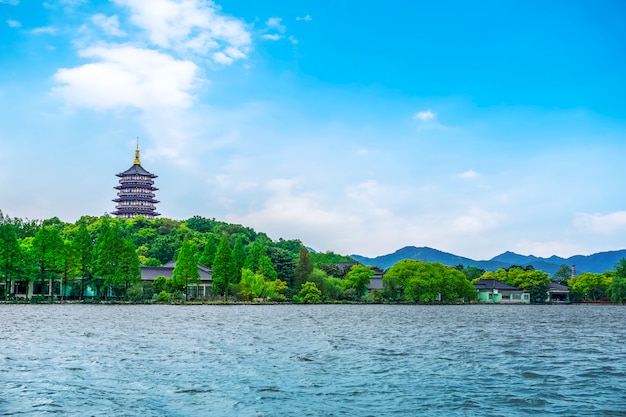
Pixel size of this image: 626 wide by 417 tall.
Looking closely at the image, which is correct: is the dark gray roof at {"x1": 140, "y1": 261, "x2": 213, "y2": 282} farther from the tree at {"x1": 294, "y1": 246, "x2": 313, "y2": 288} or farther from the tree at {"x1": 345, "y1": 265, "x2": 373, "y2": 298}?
the tree at {"x1": 345, "y1": 265, "x2": 373, "y2": 298}

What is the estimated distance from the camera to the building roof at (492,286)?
109312 millimetres

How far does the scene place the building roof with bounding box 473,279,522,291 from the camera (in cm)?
10931

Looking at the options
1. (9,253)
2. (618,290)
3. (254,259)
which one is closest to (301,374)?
(9,253)

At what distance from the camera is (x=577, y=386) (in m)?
16.6

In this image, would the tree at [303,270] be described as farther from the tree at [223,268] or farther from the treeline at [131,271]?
the tree at [223,268]

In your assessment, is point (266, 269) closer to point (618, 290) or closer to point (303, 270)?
point (303, 270)

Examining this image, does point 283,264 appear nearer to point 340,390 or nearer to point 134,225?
point 134,225

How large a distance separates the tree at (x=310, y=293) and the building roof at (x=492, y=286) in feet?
131

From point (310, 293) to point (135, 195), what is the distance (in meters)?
82.9

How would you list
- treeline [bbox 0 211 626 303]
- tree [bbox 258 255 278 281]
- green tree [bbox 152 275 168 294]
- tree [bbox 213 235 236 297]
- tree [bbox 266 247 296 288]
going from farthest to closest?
tree [bbox 266 247 296 288] < tree [bbox 258 255 278 281] < green tree [bbox 152 275 168 294] < tree [bbox 213 235 236 297] < treeline [bbox 0 211 626 303]

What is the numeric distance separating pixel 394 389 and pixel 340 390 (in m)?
1.45

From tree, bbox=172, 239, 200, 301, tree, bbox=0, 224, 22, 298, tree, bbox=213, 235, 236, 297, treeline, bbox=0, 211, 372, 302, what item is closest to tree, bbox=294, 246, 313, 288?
treeline, bbox=0, 211, 372, 302

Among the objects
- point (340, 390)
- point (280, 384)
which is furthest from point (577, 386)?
point (280, 384)

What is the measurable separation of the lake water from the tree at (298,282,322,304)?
5029 cm
